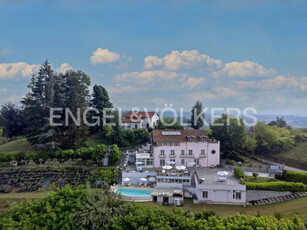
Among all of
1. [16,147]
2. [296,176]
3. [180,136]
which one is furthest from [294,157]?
[16,147]

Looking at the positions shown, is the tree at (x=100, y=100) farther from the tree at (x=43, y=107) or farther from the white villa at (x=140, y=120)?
the tree at (x=43, y=107)

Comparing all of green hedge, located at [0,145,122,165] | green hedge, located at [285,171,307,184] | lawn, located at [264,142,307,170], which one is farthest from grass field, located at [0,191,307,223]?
lawn, located at [264,142,307,170]

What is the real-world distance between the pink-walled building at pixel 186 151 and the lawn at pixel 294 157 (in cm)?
1324

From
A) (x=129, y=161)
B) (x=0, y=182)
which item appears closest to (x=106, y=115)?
(x=129, y=161)

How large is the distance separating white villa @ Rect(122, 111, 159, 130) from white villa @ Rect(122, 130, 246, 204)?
13740mm

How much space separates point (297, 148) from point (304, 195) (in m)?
18.1

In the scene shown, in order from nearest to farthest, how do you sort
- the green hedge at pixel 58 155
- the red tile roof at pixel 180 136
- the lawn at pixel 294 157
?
the red tile roof at pixel 180 136, the green hedge at pixel 58 155, the lawn at pixel 294 157

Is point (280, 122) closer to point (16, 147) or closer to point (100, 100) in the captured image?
point (100, 100)

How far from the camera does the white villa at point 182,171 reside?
26031 mm

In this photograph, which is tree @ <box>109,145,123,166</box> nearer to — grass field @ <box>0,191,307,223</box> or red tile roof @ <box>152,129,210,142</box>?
red tile roof @ <box>152,129,210,142</box>

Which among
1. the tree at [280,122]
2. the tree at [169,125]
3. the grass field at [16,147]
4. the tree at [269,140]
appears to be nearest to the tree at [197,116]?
the tree at [169,125]

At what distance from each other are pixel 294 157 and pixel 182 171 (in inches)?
906

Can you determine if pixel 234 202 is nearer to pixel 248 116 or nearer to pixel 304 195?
pixel 304 195

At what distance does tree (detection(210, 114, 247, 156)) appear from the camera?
38.6 metres
